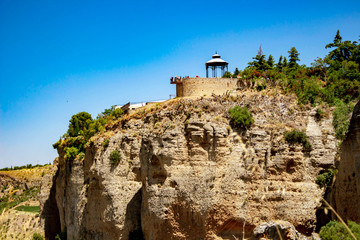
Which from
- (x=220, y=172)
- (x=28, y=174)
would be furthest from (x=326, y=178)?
(x=28, y=174)

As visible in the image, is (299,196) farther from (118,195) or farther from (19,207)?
(19,207)

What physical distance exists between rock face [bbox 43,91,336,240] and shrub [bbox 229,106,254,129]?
380 mm

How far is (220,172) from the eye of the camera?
31422 mm

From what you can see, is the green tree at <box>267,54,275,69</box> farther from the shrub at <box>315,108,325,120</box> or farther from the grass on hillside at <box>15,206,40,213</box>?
the grass on hillside at <box>15,206,40,213</box>

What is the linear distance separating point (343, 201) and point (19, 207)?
44.8 meters

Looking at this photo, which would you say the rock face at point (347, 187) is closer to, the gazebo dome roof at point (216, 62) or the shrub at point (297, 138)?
the shrub at point (297, 138)

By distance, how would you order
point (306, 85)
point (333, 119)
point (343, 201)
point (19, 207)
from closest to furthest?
point (343, 201), point (333, 119), point (306, 85), point (19, 207)

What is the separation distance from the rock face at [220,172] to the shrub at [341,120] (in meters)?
0.56

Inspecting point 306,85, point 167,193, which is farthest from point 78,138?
point 306,85

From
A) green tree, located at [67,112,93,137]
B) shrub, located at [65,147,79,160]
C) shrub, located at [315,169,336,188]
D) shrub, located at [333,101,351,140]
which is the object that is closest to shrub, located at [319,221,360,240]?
shrub, located at [315,169,336,188]

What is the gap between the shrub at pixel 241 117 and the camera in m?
32.5

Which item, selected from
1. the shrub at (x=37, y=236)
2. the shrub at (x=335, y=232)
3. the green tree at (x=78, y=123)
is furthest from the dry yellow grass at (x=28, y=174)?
the shrub at (x=335, y=232)

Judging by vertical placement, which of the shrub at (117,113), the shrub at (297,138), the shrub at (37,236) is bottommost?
the shrub at (37,236)

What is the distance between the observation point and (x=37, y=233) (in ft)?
170
